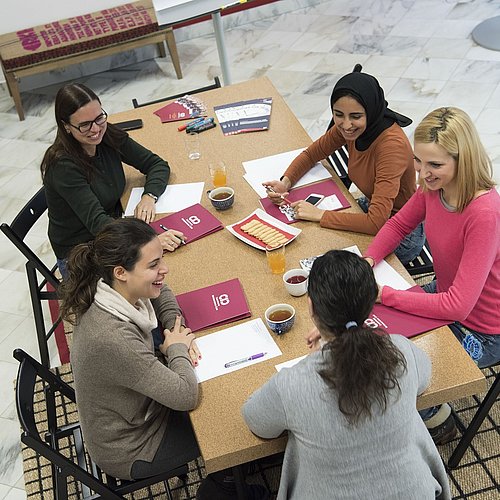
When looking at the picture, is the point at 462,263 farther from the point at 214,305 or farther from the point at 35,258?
the point at 35,258

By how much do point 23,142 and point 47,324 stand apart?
7.35 ft

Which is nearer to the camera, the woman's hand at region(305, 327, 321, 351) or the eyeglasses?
the woman's hand at region(305, 327, 321, 351)

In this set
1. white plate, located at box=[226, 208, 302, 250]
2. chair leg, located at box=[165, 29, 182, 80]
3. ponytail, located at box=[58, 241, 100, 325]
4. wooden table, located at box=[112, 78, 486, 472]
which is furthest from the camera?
chair leg, located at box=[165, 29, 182, 80]

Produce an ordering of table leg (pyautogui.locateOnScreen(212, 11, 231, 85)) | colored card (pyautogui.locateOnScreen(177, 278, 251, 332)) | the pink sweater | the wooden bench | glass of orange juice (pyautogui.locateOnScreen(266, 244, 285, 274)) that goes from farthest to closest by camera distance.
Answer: the wooden bench < table leg (pyautogui.locateOnScreen(212, 11, 231, 85)) < glass of orange juice (pyautogui.locateOnScreen(266, 244, 285, 274)) < colored card (pyautogui.locateOnScreen(177, 278, 251, 332)) < the pink sweater

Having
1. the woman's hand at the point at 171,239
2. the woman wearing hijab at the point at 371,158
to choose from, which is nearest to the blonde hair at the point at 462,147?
the woman wearing hijab at the point at 371,158

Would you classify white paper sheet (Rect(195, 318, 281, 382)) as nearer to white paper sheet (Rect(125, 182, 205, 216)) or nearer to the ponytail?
the ponytail

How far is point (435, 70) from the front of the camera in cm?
543

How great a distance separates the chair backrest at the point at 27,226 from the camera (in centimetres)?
291

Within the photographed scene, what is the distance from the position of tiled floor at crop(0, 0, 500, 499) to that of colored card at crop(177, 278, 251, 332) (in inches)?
72.0

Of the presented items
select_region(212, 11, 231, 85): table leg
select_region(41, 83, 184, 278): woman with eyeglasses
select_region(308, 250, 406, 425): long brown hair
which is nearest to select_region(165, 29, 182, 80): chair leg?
select_region(212, 11, 231, 85): table leg

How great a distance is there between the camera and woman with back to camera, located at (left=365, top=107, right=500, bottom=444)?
2.18 metres

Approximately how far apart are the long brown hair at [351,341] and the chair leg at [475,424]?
0.91 meters

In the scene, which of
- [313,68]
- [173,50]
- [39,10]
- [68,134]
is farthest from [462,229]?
[39,10]

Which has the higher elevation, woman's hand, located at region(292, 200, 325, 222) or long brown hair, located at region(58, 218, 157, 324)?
long brown hair, located at region(58, 218, 157, 324)
